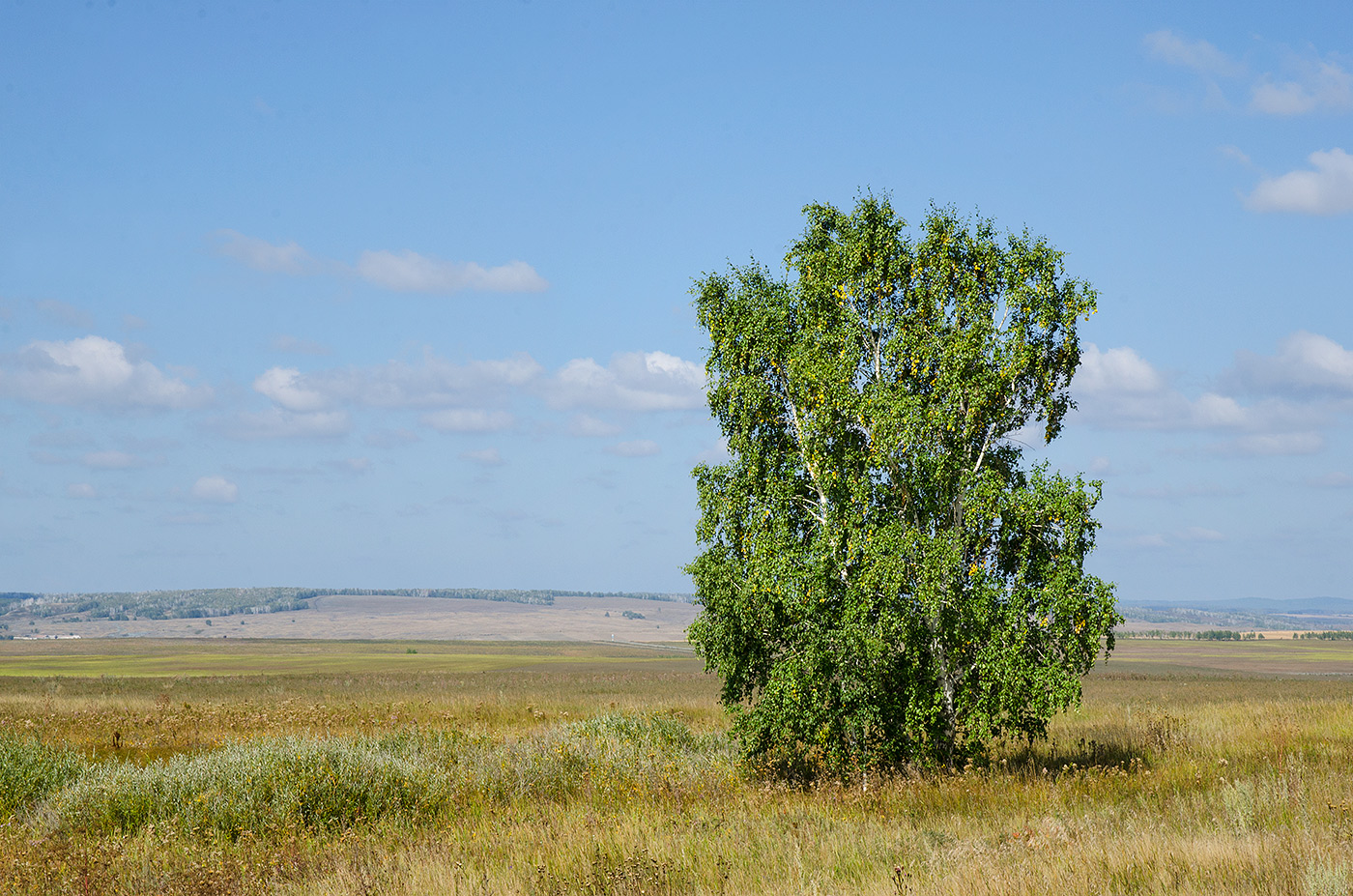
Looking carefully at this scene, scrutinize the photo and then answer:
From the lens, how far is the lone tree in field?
61.8 ft

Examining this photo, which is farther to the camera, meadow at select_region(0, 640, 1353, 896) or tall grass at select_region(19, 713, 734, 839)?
tall grass at select_region(19, 713, 734, 839)

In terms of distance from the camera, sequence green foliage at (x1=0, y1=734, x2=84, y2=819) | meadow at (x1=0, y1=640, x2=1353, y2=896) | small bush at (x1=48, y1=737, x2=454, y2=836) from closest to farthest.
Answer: meadow at (x1=0, y1=640, x2=1353, y2=896), small bush at (x1=48, y1=737, x2=454, y2=836), green foliage at (x1=0, y1=734, x2=84, y2=819)

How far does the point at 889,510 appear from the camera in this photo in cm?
2075

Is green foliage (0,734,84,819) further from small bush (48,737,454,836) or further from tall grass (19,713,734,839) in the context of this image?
small bush (48,737,454,836)

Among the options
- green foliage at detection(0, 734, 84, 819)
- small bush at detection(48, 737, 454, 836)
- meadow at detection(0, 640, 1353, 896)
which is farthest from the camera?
green foliage at detection(0, 734, 84, 819)

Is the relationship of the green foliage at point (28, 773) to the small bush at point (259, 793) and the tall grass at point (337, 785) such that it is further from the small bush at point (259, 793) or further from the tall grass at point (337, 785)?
the small bush at point (259, 793)

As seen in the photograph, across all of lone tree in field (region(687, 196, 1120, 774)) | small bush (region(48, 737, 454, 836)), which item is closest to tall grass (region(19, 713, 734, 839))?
small bush (region(48, 737, 454, 836))

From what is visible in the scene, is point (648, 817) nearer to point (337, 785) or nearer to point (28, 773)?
point (337, 785)

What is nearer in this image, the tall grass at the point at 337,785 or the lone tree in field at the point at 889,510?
the tall grass at the point at 337,785

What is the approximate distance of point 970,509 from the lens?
1961 cm

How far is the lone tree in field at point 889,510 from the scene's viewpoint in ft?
61.8

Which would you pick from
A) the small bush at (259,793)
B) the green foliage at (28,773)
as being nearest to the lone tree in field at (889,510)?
the small bush at (259,793)

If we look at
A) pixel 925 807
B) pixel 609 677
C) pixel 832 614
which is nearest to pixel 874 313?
pixel 832 614

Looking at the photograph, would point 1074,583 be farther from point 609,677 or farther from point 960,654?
point 609,677
